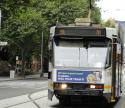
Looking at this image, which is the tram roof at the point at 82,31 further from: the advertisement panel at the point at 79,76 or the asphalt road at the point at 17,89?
the asphalt road at the point at 17,89

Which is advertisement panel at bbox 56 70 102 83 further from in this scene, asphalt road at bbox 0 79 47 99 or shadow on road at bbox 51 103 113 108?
asphalt road at bbox 0 79 47 99

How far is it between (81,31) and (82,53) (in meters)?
0.86

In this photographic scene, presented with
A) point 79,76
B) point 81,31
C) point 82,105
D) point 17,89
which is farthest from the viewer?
point 17,89

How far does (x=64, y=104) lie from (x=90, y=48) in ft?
11.7

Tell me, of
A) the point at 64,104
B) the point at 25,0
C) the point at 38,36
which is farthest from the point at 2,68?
the point at 64,104

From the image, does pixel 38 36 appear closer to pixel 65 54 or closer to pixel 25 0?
pixel 25 0

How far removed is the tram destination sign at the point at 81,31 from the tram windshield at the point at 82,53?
0.27m

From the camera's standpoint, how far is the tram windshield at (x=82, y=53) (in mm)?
18391

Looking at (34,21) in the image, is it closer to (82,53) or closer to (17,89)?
(17,89)

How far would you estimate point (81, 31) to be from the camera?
18812 millimetres

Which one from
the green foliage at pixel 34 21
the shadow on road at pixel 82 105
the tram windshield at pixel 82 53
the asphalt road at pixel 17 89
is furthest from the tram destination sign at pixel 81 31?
the green foliage at pixel 34 21

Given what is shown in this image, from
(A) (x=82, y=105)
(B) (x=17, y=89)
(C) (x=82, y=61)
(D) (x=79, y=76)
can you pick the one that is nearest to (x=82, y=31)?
(C) (x=82, y=61)

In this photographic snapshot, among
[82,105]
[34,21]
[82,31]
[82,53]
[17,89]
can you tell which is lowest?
[17,89]

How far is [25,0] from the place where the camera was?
1240 inches
